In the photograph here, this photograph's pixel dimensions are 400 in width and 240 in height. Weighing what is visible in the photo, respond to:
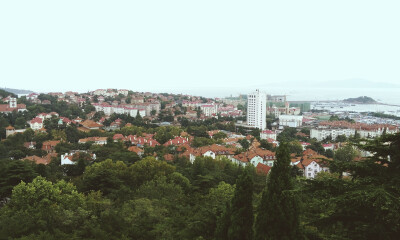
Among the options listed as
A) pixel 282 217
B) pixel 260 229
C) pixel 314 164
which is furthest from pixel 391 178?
pixel 314 164

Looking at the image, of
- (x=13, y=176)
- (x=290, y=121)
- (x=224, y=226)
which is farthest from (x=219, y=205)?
(x=290, y=121)

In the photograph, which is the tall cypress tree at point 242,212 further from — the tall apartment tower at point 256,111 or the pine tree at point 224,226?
the tall apartment tower at point 256,111

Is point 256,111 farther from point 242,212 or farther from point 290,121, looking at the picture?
point 242,212

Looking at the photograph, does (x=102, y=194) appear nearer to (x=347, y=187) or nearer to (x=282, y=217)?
(x=282, y=217)

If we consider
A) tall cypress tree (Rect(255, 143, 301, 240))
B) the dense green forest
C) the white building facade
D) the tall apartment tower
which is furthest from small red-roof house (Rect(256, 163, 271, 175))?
the white building facade

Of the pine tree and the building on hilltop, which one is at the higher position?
the pine tree

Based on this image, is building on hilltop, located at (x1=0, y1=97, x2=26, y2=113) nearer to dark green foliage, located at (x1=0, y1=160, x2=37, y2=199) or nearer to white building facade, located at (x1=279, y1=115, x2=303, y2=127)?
dark green foliage, located at (x1=0, y1=160, x2=37, y2=199)

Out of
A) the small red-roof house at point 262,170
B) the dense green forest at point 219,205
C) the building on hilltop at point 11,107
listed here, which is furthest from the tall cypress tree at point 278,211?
the building on hilltop at point 11,107
